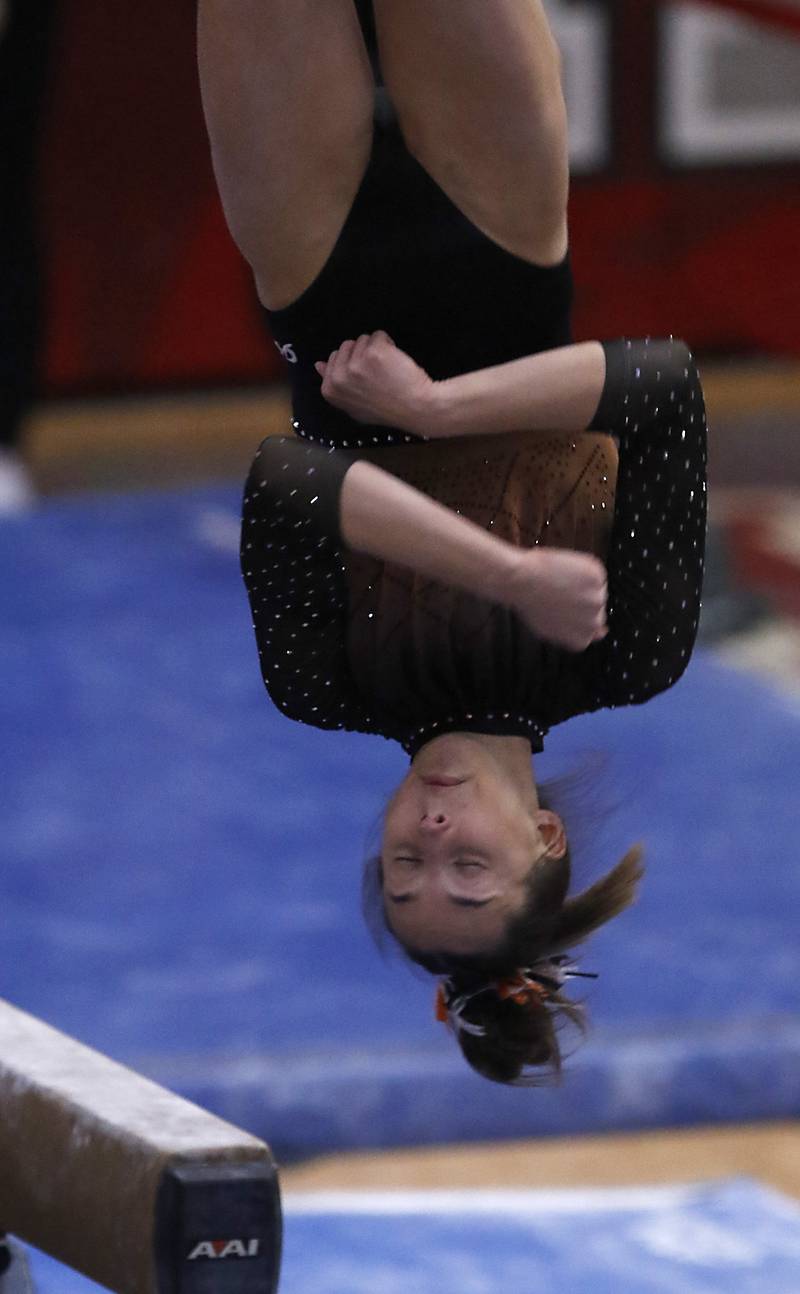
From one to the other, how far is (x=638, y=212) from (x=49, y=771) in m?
4.28

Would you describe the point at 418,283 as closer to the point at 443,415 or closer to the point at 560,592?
the point at 443,415

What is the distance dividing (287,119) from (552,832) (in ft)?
2.73

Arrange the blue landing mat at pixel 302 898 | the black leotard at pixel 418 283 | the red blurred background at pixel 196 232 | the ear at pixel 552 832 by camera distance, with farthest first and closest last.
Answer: the red blurred background at pixel 196 232 → the blue landing mat at pixel 302 898 → the ear at pixel 552 832 → the black leotard at pixel 418 283

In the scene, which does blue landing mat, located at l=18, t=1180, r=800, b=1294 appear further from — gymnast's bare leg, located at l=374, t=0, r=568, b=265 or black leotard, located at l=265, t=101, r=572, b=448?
gymnast's bare leg, located at l=374, t=0, r=568, b=265

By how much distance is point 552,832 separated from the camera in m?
2.51

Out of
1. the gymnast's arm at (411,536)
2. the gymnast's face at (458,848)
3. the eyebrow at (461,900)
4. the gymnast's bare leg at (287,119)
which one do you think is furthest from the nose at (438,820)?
the gymnast's bare leg at (287,119)

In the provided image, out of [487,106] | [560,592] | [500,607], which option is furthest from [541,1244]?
[487,106]

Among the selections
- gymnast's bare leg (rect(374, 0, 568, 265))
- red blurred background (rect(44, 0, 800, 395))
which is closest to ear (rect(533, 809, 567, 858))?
gymnast's bare leg (rect(374, 0, 568, 265))

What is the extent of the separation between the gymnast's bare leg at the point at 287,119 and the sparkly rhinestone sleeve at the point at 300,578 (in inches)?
9.1

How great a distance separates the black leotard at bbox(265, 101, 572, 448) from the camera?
7.74 feet

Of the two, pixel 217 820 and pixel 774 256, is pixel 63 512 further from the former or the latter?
pixel 774 256

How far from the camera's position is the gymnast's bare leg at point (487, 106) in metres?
2.30

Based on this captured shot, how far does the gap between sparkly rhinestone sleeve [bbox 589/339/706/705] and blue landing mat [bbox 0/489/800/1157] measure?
26 cm

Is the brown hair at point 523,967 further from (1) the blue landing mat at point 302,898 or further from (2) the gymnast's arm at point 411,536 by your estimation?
(2) the gymnast's arm at point 411,536
